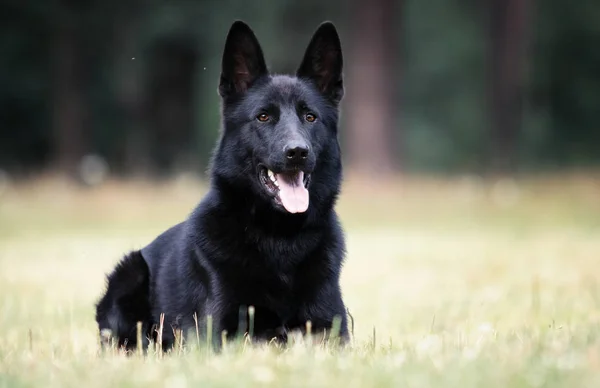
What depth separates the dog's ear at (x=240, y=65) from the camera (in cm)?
521

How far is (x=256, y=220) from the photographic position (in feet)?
16.3

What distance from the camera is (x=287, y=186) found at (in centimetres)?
489

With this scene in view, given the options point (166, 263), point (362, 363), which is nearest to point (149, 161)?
point (166, 263)

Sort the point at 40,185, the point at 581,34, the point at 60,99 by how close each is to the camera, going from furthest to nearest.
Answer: the point at 581,34, the point at 60,99, the point at 40,185

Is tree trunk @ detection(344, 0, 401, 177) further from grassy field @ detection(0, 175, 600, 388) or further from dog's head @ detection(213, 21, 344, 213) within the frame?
dog's head @ detection(213, 21, 344, 213)

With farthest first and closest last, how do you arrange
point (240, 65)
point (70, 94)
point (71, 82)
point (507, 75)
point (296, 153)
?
point (70, 94), point (71, 82), point (507, 75), point (240, 65), point (296, 153)

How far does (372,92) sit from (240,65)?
14196 millimetres

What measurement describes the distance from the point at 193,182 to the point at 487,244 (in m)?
9.70

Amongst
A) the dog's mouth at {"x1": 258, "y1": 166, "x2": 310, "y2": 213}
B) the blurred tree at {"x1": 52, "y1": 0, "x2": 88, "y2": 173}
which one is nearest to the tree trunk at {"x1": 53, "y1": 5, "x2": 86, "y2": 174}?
the blurred tree at {"x1": 52, "y1": 0, "x2": 88, "y2": 173}

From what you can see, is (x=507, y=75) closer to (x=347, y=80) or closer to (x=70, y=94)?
(x=347, y=80)

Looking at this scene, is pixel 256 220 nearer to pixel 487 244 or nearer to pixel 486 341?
pixel 486 341

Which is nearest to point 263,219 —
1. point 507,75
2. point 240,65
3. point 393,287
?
point 240,65

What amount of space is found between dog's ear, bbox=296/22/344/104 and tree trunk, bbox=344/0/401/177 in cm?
1349

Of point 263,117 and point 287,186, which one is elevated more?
point 263,117
